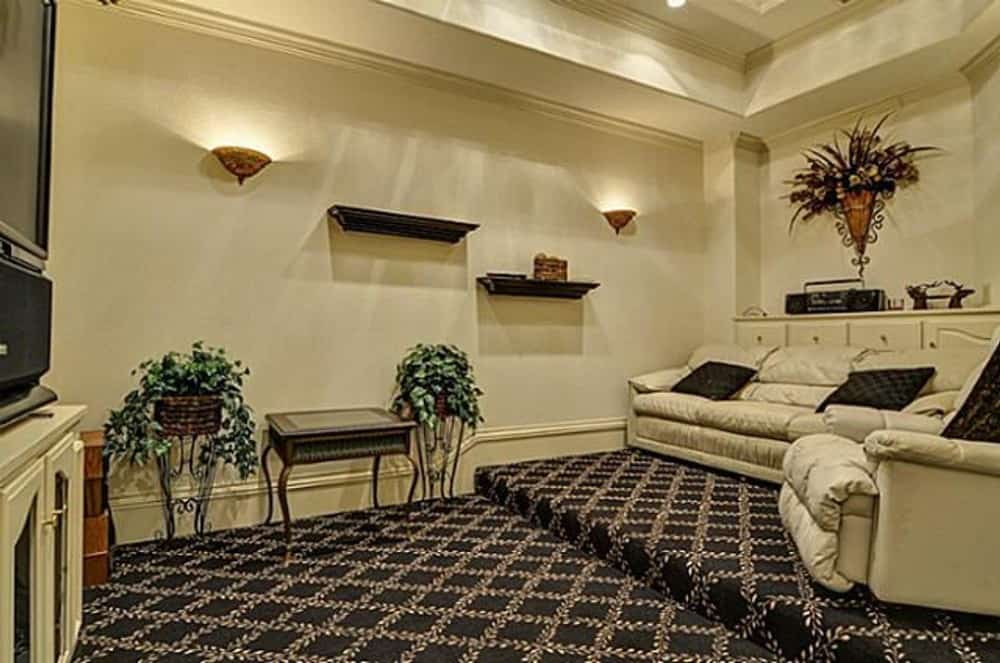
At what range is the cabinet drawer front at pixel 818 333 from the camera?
4145 millimetres

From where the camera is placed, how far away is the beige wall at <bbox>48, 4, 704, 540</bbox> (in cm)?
292

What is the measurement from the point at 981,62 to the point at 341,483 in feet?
15.7

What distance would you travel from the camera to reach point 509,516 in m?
3.37

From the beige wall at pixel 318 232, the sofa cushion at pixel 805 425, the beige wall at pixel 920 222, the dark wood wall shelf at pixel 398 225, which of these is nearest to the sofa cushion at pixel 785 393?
the sofa cushion at pixel 805 425

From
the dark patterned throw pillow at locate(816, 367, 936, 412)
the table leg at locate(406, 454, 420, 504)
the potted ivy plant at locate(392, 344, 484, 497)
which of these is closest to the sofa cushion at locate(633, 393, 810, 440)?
the dark patterned throw pillow at locate(816, 367, 936, 412)

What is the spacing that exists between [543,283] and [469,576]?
214cm

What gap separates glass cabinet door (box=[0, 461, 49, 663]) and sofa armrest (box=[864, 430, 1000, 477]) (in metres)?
2.24

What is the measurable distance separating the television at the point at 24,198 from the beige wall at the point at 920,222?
4.87 m

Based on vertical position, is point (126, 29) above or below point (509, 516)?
above

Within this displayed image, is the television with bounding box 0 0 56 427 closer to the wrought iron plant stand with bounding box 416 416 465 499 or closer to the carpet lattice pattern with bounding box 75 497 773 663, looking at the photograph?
the carpet lattice pattern with bounding box 75 497 773 663

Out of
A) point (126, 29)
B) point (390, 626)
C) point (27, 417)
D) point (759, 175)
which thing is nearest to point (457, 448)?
point (390, 626)

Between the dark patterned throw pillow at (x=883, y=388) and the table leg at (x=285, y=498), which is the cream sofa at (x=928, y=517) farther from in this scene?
the table leg at (x=285, y=498)

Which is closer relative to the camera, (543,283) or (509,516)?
(509,516)

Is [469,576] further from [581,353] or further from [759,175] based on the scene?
[759,175]
